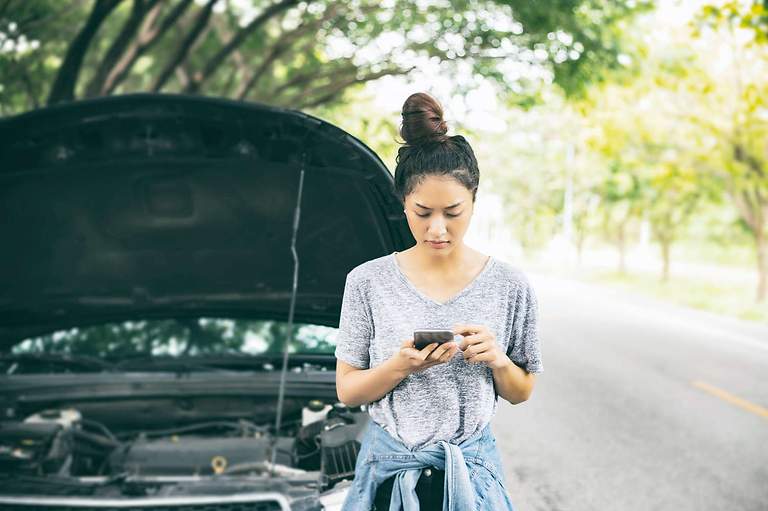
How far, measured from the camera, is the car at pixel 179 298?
2.50 metres

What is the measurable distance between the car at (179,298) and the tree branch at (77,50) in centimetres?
449

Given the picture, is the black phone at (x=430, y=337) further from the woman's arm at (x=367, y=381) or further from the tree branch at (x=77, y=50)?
the tree branch at (x=77, y=50)

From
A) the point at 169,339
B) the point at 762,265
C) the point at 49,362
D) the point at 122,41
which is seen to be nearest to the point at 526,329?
the point at 169,339

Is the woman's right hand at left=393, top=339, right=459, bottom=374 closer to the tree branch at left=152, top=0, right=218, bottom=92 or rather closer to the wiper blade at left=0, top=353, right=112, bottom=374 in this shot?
the wiper blade at left=0, top=353, right=112, bottom=374

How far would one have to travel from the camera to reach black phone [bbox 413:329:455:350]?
171 centimetres

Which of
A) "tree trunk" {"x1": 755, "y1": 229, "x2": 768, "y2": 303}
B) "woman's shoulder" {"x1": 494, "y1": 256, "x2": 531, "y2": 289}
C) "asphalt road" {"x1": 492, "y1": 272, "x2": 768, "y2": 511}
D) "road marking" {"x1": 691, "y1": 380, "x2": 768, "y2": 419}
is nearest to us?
"woman's shoulder" {"x1": 494, "y1": 256, "x2": 531, "y2": 289}

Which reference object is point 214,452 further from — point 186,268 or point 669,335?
point 669,335

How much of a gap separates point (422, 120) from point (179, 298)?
1936 millimetres

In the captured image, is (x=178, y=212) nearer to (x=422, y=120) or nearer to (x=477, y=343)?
(x=422, y=120)

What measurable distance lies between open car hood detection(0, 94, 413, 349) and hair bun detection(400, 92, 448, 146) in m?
0.49

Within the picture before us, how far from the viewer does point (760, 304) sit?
18.6 metres

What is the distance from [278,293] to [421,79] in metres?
9.32

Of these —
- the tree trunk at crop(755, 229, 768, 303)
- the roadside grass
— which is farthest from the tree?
the tree trunk at crop(755, 229, 768, 303)

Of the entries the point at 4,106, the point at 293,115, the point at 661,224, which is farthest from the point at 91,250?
the point at 661,224
